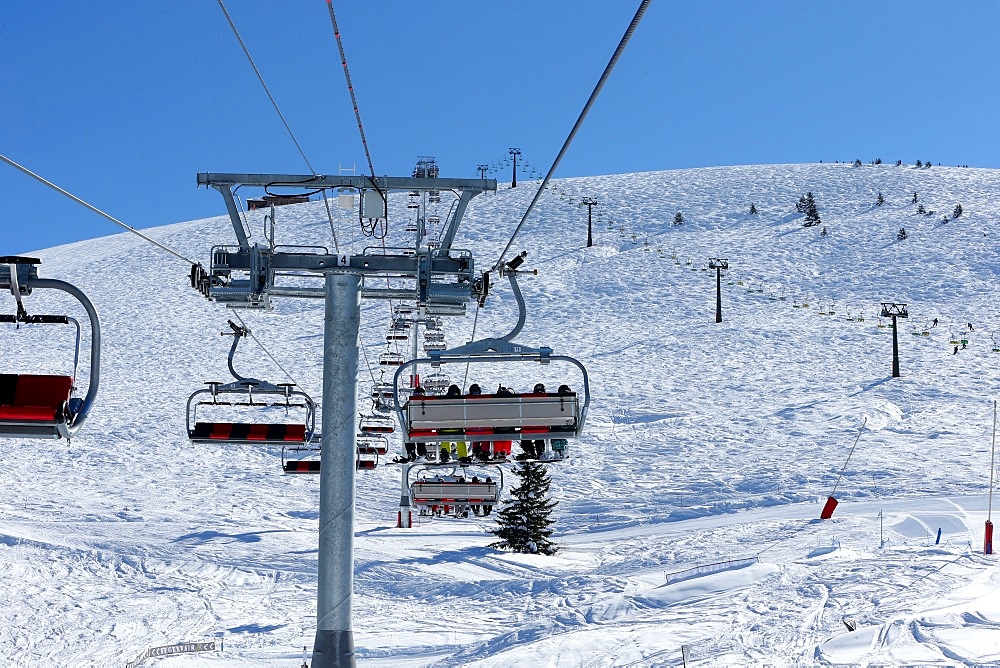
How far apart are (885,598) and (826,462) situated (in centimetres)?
1638

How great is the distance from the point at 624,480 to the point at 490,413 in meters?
24.1

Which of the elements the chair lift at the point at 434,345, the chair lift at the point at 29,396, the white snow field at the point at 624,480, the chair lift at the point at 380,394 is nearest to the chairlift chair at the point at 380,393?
the chair lift at the point at 380,394

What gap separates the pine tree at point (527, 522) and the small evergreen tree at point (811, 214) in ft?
167

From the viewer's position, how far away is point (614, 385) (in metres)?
42.9

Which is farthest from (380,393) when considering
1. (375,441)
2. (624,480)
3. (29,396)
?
(624,480)

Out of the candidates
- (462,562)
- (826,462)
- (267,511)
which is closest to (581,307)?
(826,462)

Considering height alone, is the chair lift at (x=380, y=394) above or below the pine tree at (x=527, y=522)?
above

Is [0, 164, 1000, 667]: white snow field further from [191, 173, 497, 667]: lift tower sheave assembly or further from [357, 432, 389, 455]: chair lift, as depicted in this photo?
[191, 173, 497, 667]: lift tower sheave assembly

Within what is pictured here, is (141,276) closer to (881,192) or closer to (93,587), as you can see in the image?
(93,587)

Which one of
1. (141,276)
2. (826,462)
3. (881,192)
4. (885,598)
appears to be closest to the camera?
(885,598)

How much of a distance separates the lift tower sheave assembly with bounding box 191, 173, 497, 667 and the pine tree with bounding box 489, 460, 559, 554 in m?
15.9

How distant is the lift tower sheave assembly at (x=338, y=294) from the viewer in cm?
976

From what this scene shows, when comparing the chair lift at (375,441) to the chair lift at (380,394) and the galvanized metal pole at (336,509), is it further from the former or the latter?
the galvanized metal pole at (336,509)

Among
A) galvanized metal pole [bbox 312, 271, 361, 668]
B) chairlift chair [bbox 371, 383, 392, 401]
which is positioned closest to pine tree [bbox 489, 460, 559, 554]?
chairlift chair [bbox 371, 383, 392, 401]
